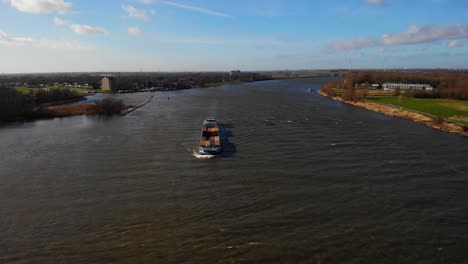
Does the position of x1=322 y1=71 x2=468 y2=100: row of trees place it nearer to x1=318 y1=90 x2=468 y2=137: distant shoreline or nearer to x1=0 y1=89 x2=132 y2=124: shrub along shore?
x1=318 y1=90 x2=468 y2=137: distant shoreline

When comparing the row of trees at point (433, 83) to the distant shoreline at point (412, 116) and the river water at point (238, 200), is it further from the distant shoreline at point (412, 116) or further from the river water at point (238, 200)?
the river water at point (238, 200)

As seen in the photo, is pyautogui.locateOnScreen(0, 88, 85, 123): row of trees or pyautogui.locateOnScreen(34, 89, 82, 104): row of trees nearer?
pyautogui.locateOnScreen(0, 88, 85, 123): row of trees

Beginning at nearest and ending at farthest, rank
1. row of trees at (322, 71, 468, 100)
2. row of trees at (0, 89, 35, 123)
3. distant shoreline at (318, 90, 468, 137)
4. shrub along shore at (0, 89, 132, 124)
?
distant shoreline at (318, 90, 468, 137), row of trees at (0, 89, 35, 123), shrub along shore at (0, 89, 132, 124), row of trees at (322, 71, 468, 100)

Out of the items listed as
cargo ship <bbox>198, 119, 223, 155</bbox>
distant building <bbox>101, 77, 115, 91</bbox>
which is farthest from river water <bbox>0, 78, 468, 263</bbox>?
distant building <bbox>101, 77, 115, 91</bbox>

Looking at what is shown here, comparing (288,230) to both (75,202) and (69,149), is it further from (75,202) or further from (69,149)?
(69,149)

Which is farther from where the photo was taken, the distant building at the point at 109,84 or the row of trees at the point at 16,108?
the distant building at the point at 109,84

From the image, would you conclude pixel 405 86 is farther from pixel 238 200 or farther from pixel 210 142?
pixel 238 200

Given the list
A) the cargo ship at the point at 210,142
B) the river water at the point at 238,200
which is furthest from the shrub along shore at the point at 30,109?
the cargo ship at the point at 210,142

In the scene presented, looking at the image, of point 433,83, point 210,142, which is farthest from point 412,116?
point 433,83
